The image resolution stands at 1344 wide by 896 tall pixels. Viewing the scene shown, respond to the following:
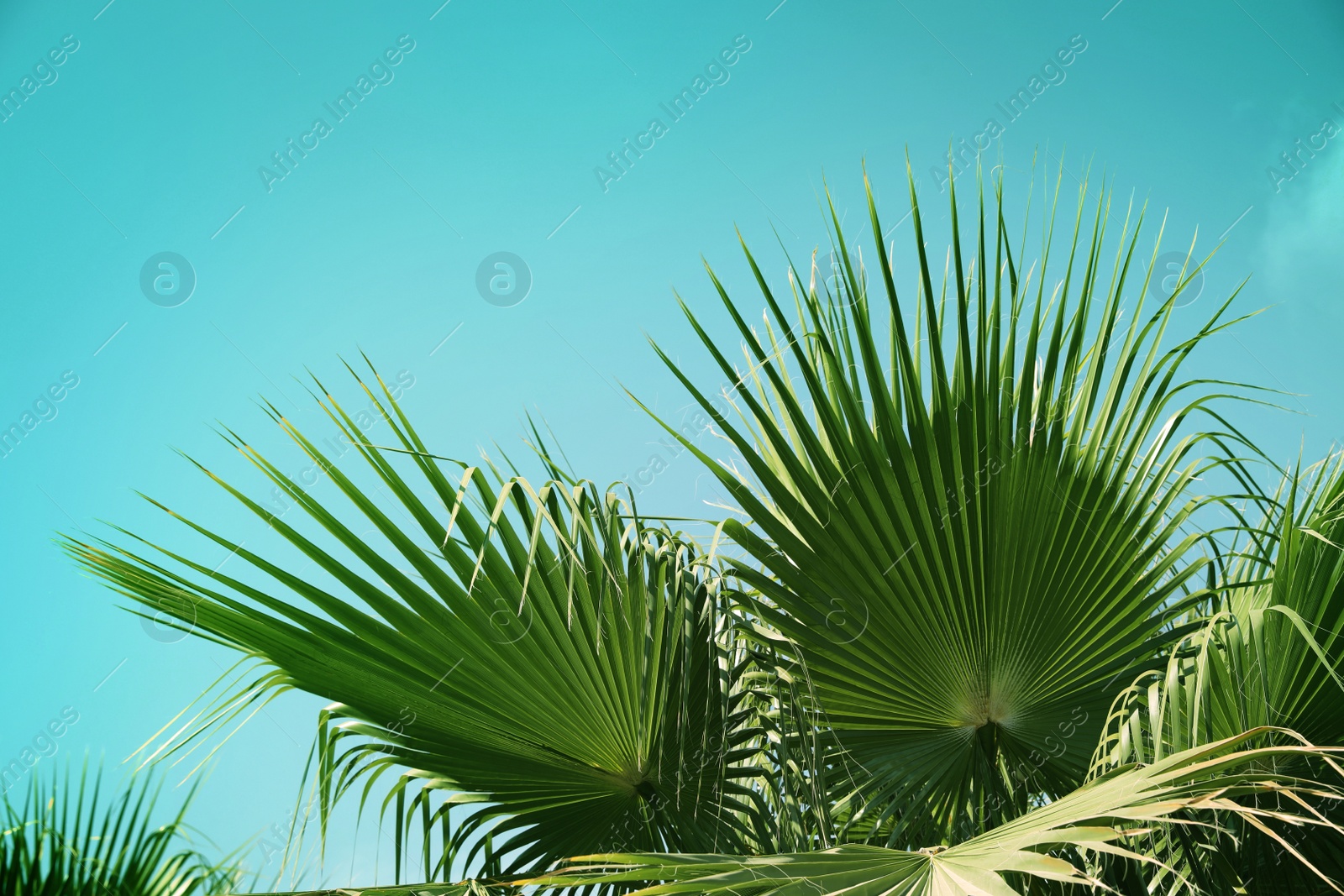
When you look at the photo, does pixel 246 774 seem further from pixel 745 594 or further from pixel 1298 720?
pixel 1298 720

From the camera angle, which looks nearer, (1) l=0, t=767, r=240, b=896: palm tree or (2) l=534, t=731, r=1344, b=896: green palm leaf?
(2) l=534, t=731, r=1344, b=896: green palm leaf

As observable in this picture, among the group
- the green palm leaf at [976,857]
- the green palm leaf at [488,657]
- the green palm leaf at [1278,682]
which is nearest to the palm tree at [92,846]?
the green palm leaf at [488,657]

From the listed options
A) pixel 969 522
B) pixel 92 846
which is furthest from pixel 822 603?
pixel 92 846

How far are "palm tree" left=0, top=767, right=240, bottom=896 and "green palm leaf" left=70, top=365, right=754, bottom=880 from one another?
1.05m

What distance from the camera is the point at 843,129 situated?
17.9 feet

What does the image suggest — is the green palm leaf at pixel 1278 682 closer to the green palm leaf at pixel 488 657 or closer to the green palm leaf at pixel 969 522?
the green palm leaf at pixel 969 522

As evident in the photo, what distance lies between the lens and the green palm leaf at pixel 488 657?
181cm

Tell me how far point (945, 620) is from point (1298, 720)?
0.71 m

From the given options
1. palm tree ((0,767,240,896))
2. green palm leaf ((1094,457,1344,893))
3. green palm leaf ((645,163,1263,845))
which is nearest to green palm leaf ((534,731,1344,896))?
green palm leaf ((1094,457,1344,893))

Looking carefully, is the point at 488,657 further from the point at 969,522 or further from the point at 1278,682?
the point at 1278,682

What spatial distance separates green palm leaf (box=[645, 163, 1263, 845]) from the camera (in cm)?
193

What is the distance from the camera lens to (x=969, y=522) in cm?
192

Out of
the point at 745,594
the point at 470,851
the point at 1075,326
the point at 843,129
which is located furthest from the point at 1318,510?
the point at 843,129

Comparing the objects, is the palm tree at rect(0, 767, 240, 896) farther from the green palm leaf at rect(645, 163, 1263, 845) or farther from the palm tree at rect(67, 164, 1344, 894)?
the green palm leaf at rect(645, 163, 1263, 845)
